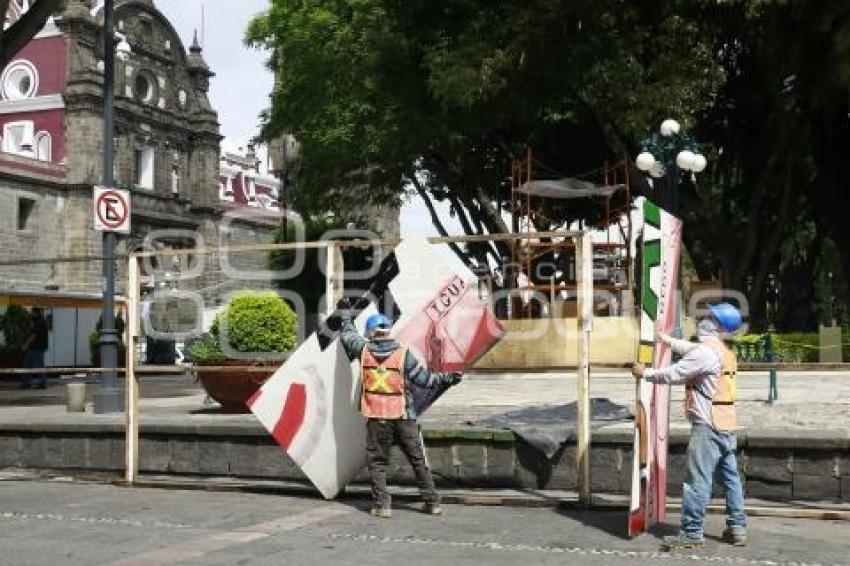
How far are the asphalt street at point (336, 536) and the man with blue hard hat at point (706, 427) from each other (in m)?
0.18

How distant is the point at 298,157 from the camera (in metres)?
35.0

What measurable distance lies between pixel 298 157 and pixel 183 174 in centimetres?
3337

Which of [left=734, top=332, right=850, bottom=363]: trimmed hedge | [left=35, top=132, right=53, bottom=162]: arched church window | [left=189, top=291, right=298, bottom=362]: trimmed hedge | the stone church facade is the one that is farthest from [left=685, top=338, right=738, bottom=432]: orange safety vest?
[left=35, top=132, right=53, bottom=162]: arched church window

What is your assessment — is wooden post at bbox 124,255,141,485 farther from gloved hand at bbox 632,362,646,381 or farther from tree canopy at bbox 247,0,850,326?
tree canopy at bbox 247,0,850,326

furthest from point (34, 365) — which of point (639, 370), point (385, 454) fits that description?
point (639, 370)

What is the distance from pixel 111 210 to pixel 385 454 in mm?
6845

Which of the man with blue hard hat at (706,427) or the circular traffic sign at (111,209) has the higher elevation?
the circular traffic sign at (111,209)

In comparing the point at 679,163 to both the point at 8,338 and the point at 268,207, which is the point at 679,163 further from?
the point at 268,207

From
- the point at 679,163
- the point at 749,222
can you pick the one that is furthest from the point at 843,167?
the point at 679,163

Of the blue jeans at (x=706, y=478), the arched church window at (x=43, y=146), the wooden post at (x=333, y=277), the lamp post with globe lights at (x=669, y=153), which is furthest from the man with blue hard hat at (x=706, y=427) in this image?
the arched church window at (x=43, y=146)

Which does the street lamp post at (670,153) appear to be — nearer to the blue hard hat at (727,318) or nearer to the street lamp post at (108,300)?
the street lamp post at (108,300)

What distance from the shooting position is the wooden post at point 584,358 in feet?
28.6

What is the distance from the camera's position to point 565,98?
25.6 meters

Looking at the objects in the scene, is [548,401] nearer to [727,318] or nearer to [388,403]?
[388,403]
